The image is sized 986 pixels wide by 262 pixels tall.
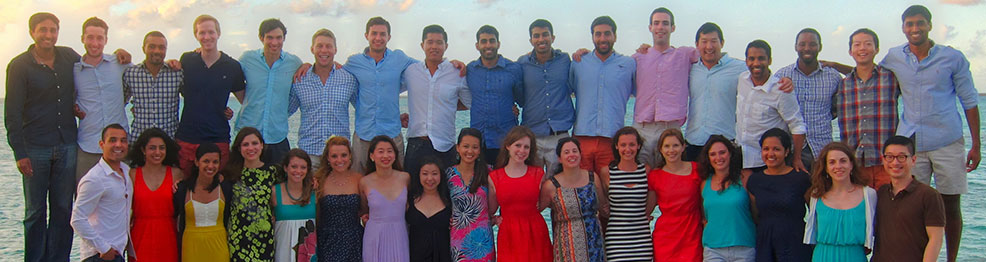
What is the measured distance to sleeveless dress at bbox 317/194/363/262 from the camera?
7125mm

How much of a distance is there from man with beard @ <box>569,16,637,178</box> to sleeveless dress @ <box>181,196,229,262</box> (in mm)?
3516

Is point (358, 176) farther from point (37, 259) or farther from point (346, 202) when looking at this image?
point (37, 259)

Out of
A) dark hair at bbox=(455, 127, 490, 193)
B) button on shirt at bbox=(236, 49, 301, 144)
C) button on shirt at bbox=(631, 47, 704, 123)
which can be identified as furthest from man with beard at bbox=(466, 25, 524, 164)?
button on shirt at bbox=(236, 49, 301, 144)

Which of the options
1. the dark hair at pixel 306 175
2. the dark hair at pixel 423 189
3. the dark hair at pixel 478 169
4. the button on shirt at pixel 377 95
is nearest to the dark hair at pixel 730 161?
the dark hair at pixel 478 169

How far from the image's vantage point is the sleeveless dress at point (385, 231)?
7113mm

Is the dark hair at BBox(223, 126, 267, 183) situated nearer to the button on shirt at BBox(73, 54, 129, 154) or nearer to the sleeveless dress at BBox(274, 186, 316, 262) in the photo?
Result: the sleeveless dress at BBox(274, 186, 316, 262)

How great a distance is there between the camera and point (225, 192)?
7.02m

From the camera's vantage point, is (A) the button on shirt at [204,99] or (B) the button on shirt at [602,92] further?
(B) the button on shirt at [602,92]

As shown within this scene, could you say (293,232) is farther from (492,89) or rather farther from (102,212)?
(492,89)

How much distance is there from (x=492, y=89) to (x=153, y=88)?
131 inches

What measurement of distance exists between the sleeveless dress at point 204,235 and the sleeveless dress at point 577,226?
2.94 m

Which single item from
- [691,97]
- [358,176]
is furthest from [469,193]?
[691,97]

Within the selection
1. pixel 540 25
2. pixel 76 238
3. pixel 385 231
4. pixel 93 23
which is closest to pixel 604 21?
pixel 540 25

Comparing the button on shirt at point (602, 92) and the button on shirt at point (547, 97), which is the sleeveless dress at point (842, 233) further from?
the button on shirt at point (547, 97)
